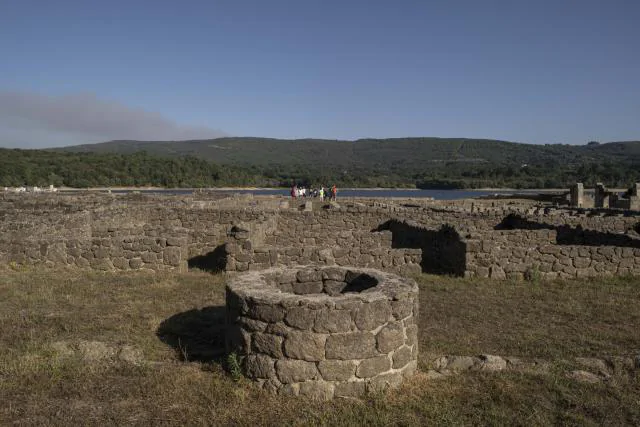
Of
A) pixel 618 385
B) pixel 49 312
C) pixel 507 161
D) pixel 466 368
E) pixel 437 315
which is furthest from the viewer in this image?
pixel 507 161

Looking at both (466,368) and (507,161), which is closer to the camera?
(466,368)

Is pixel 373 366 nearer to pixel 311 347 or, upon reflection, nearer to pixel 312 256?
pixel 311 347

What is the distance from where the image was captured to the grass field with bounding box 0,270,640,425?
15.5 ft

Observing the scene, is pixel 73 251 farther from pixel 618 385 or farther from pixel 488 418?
pixel 618 385

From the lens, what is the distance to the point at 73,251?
36.6 ft

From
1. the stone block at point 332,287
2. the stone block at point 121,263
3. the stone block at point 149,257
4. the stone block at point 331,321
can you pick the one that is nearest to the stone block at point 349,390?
the stone block at point 331,321

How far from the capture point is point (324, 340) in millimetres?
5102

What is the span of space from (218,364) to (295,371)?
1075mm

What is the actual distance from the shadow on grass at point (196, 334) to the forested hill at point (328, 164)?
6926 cm

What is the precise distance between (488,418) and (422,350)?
199 cm

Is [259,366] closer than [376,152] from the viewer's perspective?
Yes

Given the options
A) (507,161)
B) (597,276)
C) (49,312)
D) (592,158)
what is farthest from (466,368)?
(592,158)

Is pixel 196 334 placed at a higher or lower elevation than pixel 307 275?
lower

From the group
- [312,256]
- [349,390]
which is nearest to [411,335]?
[349,390]
